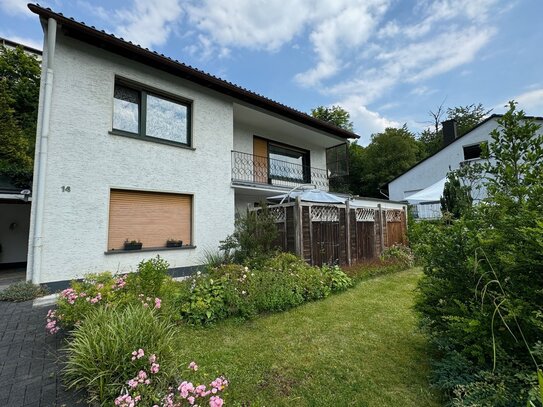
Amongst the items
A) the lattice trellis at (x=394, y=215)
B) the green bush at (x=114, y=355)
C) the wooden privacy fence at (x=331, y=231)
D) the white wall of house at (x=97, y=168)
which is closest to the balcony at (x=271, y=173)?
the white wall of house at (x=97, y=168)

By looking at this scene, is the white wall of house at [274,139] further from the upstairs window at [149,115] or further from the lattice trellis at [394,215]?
the lattice trellis at [394,215]

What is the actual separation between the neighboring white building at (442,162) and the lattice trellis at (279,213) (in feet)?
35.1

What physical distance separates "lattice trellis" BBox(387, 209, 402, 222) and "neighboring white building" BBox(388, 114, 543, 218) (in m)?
5.27

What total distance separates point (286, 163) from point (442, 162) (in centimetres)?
1313

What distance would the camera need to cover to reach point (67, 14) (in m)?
6.55

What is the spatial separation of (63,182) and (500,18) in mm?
11722

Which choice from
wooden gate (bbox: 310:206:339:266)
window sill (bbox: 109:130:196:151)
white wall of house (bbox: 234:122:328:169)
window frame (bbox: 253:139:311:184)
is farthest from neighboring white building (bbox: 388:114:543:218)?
window sill (bbox: 109:130:196:151)

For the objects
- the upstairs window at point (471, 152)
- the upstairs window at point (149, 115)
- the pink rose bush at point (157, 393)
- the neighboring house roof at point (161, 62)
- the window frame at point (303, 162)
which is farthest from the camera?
the upstairs window at point (471, 152)

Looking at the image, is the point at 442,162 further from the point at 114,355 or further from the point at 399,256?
the point at 114,355

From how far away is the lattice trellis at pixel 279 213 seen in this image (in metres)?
7.49

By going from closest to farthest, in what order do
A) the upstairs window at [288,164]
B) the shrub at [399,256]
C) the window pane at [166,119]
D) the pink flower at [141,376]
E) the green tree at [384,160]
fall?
the pink flower at [141,376] < the window pane at [166,119] < the shrub at [399,256] < the upstairs window at [288,164] < the green tree at [384,160]

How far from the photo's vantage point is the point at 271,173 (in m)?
12.6

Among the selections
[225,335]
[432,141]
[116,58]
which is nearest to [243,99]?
[116,58]

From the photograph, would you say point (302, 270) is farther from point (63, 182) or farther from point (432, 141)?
point (432, 141)
